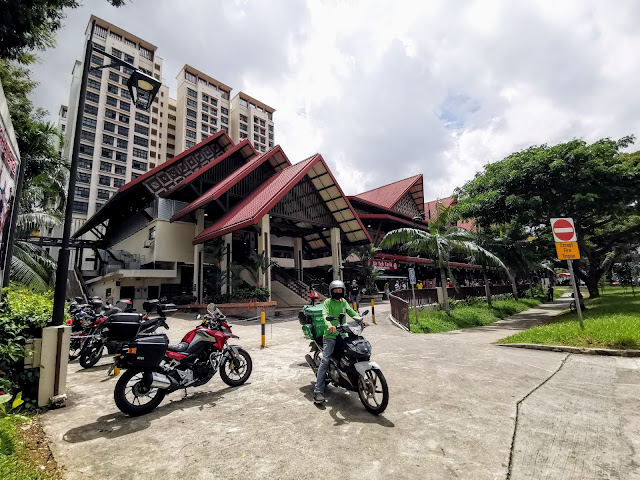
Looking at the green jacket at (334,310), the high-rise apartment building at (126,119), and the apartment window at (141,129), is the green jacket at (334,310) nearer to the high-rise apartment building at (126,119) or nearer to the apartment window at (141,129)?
the high-rise apartment building at (126,119)

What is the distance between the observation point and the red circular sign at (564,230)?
8422 millimetres

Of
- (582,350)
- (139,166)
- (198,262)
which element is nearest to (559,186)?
(582,350)

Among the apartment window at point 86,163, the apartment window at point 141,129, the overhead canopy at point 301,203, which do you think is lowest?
the overhead canopy at point 301,203

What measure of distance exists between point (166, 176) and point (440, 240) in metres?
18.4

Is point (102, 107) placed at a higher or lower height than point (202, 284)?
higher

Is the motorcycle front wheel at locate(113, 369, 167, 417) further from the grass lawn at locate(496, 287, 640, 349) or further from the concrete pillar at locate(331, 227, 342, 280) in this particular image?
the concrete pillar at locate(331, 227, 342, 280)

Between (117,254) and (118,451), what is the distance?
77.0 ft

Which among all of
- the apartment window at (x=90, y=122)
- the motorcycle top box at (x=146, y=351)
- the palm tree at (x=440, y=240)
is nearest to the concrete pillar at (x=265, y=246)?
the palm tree at (x=440, y=240)

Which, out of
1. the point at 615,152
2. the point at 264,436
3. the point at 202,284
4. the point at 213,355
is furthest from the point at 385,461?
the point at 202,284

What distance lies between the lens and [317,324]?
5480 millimetres

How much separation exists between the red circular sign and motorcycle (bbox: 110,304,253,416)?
8.35 metres

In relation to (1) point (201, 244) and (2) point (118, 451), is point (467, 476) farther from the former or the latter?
(1) point (201, 244)

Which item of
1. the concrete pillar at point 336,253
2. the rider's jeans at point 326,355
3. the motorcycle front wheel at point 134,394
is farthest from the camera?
the concrete pillar at point 336,253

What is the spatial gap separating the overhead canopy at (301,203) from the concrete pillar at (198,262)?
1.65m
